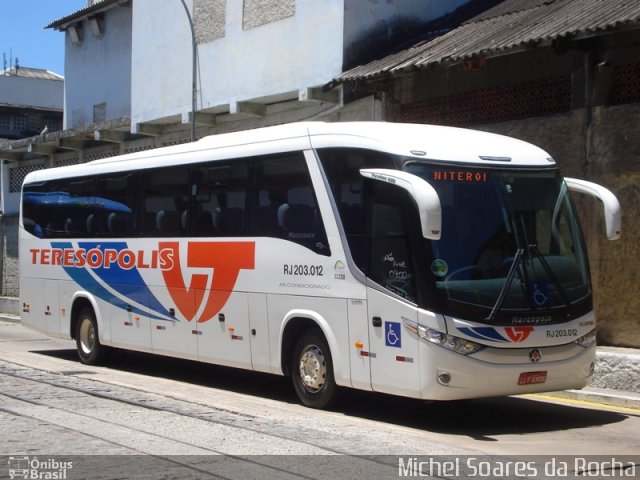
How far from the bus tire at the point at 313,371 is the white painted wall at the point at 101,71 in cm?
1830

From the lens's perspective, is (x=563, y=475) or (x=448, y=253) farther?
(x=448, y=253)

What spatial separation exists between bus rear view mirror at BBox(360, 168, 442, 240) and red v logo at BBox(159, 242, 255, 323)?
297cm

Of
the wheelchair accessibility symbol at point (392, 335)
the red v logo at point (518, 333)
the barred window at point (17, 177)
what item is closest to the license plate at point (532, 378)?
the red v logo at point (518, 333)

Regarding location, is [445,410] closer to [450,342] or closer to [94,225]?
[450,342]

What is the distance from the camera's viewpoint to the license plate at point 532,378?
955 centimetres

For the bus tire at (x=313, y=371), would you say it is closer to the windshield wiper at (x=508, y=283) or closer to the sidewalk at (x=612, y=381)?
the windshield wiper at (x=508, y=283)

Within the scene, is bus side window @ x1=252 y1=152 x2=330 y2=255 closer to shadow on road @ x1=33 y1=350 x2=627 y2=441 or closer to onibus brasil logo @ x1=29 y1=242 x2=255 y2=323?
onibus brasil logo @ x1=29 y1=242 x2=255 y2=323

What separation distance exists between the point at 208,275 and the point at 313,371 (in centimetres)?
246

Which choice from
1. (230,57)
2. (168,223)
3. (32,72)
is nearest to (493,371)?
(168,223)

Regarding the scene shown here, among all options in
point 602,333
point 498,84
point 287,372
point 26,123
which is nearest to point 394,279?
point 287,372

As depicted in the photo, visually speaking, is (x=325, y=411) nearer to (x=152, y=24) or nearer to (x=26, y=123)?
(x=152, y=24)

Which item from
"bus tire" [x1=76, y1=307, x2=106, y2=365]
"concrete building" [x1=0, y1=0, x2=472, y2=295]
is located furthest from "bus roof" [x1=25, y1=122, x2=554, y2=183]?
"concrete building" [x1=0, y1=0, x2=472, y2=295]

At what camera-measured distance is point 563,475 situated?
7.58 meters

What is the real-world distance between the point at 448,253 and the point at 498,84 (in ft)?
24.3
